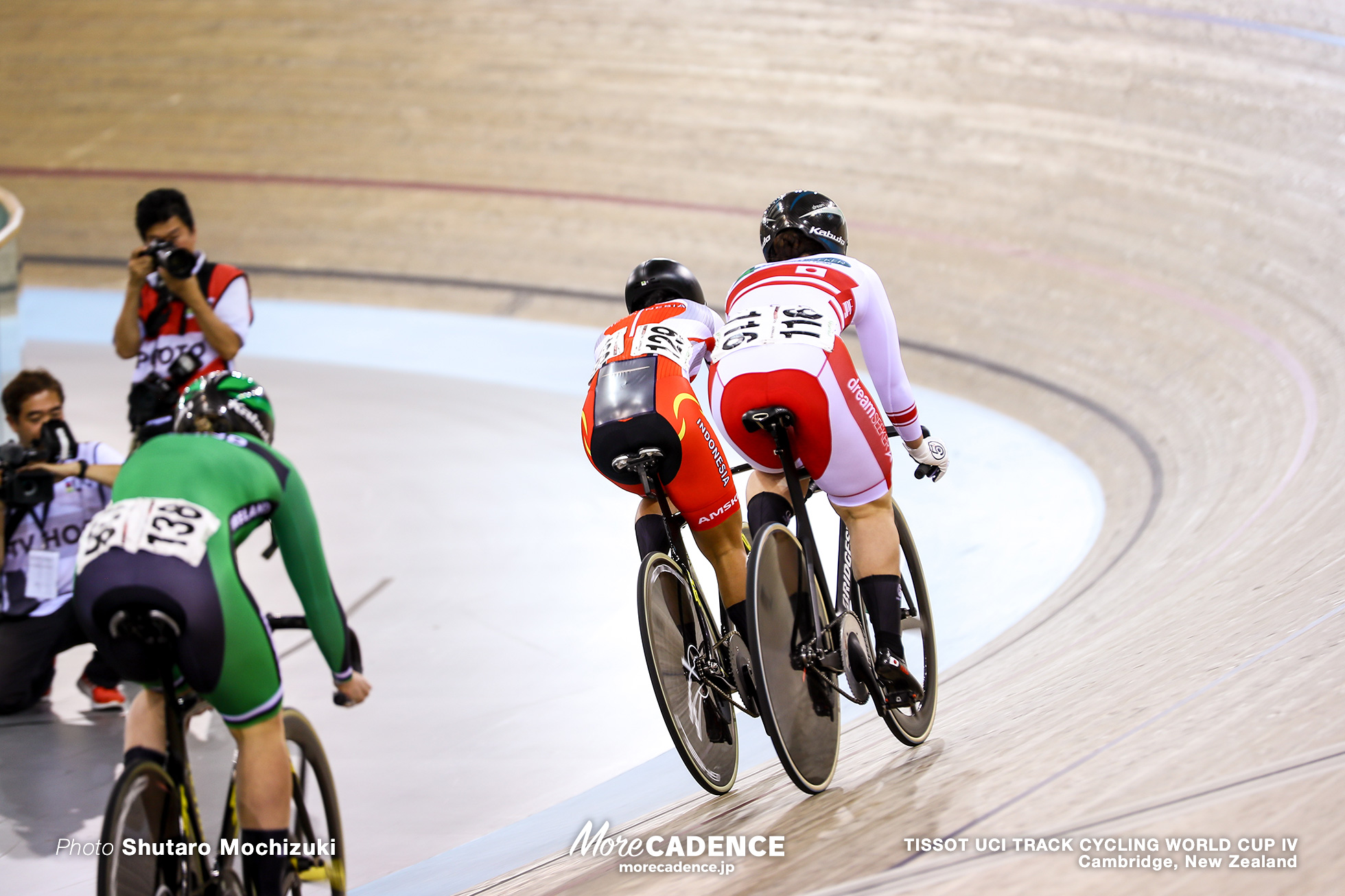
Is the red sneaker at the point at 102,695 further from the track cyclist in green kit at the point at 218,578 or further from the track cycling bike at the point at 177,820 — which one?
the track cyclist in green kit at the point at 218,578

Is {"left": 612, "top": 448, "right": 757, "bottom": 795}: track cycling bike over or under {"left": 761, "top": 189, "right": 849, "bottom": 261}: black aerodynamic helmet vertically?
under

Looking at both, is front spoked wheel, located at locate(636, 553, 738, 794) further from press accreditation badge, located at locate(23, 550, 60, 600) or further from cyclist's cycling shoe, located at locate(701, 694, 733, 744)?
press accreditation badge, located at locate(23, 550, 60, 600)

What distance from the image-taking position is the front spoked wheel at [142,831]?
1608 millimetres

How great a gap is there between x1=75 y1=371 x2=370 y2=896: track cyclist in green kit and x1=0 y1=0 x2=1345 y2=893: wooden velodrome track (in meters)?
0.55

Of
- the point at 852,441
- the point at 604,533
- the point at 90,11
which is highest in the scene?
the point at 90,11

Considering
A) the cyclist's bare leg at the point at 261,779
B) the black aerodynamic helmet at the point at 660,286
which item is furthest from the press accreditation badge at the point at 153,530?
the black aerodynamic helmet at the point at 660,286

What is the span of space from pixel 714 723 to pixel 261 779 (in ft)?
2.91

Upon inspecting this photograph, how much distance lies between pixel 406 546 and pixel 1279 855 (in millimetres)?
3431

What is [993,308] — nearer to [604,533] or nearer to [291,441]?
[604,533]

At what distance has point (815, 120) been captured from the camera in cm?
745

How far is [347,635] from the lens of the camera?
1961mm

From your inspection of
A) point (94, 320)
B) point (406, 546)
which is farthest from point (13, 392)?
point (94, 320)

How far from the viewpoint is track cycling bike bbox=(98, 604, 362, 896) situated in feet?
5.41

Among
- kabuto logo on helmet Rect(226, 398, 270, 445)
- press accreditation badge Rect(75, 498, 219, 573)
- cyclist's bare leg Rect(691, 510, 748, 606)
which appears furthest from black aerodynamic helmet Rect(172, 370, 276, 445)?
cyclist's bare leg Rect(691, 510, 748, 606)
